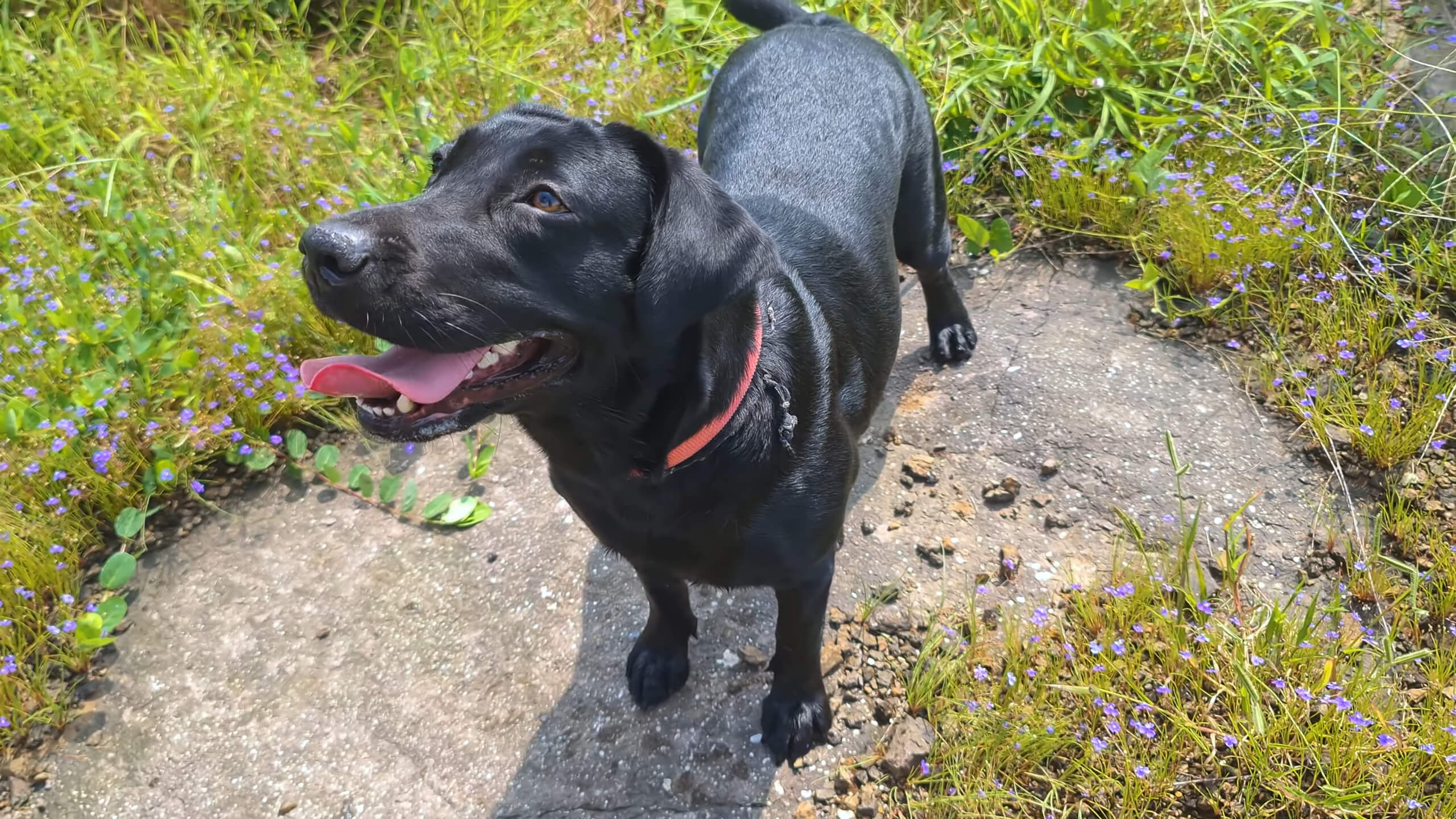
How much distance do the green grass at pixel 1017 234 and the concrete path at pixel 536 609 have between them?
0.18 m

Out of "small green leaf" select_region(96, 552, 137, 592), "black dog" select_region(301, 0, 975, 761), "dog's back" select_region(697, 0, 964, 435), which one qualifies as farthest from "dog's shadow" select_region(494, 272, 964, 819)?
"small green leaf" select_region(96, 552, 137, 592)

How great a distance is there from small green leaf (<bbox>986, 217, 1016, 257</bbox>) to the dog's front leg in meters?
1.79

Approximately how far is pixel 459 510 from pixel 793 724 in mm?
1249

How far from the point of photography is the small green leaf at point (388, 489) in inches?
113

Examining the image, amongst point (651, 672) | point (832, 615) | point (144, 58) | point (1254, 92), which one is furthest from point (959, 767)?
point (144, 58)

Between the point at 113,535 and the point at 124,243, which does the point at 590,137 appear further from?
the point at 124,243

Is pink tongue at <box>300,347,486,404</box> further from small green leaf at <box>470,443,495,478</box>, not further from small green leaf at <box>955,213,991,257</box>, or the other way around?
small green leaf at <box>955,213,991,257</box>

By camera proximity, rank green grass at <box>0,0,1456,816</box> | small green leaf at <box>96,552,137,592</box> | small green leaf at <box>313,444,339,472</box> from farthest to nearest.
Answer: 1. small green leaf at <box>313,444,339,472</box>
2. small green leaf at <box>96,552,137,592</box>
3. green grass at <box>0,0,1456,816</box>

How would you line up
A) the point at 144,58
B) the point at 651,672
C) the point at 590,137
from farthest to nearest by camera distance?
the point at 144,58 → the point at 651,672 → the point at 590,137

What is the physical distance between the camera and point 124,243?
10.8 ft

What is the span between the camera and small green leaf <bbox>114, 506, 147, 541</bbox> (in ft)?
8.81

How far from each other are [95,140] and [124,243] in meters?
0.81

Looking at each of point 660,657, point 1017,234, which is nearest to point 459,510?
point 660,657

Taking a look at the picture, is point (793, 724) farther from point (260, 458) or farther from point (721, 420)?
point (260, 458)
